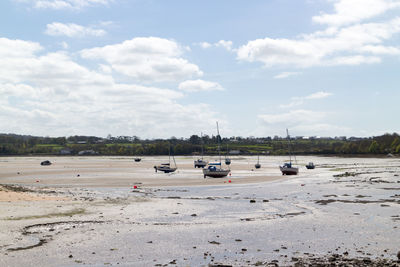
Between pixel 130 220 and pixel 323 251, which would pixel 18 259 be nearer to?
pixel 130 220

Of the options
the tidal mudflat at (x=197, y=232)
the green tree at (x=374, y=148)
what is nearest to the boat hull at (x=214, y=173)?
the tidal mudflat at (x=197, y=232)

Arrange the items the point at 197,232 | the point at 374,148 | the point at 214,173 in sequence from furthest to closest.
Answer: the point at 374,148, the point at 214,173, the point at 197,232

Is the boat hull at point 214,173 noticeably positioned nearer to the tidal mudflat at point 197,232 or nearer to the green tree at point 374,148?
the tidal mudflat at point 197,232

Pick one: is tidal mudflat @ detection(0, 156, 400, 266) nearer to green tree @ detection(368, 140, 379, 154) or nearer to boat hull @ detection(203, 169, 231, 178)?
boat hull @ detection(203, 169, 231, 178)

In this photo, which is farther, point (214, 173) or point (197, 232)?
point (214, 173)

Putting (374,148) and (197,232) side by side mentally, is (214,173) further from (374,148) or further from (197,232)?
(374,148)

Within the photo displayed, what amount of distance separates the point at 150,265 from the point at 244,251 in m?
4.72

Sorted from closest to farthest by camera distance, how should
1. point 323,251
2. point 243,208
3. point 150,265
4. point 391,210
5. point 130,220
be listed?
point 150,265, point 323,251, point 130,220, point 391,210, point 243,208

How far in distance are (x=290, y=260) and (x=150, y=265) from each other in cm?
587

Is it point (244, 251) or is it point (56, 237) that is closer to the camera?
point (244, 251)

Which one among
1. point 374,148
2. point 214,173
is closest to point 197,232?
point 214,173

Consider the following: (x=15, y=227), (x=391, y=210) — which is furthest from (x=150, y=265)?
Result: (x=391, y=210)

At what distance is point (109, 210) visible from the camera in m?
31.8

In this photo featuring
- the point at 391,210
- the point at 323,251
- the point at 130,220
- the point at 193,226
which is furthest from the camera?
the point at 391,210
